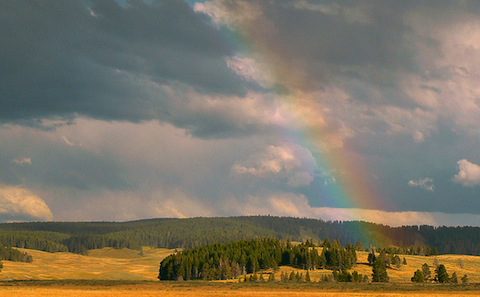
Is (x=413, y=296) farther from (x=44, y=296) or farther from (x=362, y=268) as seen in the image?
(x=362, y=268)

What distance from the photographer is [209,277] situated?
618 ft

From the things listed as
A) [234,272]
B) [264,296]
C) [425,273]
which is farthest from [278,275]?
[264,296]

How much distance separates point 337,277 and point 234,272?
117 feet

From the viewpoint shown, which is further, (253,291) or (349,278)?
→ (349,278)

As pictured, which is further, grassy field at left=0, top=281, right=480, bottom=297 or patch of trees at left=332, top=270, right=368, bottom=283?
patch of trees at left=332, top=270, right=368, bottom=283

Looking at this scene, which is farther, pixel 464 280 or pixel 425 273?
pixel 425 273

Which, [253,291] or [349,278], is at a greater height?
[349,278]

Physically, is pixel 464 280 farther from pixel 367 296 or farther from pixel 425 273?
pixel 367 296

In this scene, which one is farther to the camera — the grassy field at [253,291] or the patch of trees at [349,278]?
the patch of trees at [349,278]

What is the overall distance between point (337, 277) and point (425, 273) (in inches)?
990

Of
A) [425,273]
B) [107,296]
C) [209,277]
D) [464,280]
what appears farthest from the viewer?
[209,277]

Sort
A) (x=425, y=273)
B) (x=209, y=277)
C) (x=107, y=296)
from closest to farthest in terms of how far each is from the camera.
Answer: (x=107, y=296), (x=425, y=273), (x=209, y=277)

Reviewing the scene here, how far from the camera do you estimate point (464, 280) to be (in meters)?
159

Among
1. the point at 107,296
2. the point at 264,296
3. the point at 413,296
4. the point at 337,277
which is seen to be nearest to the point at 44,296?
the point at 107,296
